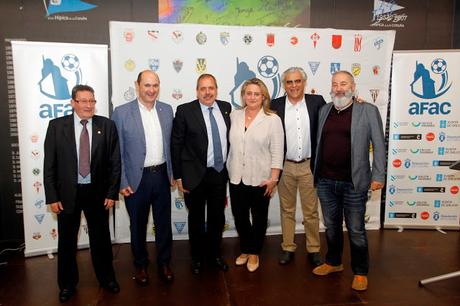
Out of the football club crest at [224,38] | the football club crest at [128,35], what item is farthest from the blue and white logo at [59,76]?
the football club crest at [224,38]

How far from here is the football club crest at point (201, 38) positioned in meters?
3.96

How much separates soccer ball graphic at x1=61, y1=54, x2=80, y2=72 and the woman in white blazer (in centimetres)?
171

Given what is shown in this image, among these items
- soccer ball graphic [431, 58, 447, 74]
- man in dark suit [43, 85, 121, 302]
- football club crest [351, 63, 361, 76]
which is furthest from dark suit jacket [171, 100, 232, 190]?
soccer ball graphic [431, 58, 447, 74]

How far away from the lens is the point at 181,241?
13.7 ft

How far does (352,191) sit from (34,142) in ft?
9.91

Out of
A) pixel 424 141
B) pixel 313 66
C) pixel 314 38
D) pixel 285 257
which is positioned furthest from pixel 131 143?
pixel 424 141

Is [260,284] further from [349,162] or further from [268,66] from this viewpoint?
[268,66]

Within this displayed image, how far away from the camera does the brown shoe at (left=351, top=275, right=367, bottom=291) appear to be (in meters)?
3.00

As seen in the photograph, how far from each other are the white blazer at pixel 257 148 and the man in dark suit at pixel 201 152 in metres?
0.13

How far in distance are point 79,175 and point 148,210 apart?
652 millimetres

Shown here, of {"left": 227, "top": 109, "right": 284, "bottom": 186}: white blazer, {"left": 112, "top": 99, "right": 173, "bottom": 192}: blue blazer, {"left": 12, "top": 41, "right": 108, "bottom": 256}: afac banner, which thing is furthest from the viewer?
{"left": 12, "top": 41, "right": 108, "bottom": 256}: afac banner

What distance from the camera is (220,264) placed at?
3.35 m

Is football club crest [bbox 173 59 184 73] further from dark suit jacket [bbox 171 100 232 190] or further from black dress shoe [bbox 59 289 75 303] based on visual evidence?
black dress shoe [bbox 59 289 75 303]

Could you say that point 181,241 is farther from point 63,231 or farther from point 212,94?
point 212,94
